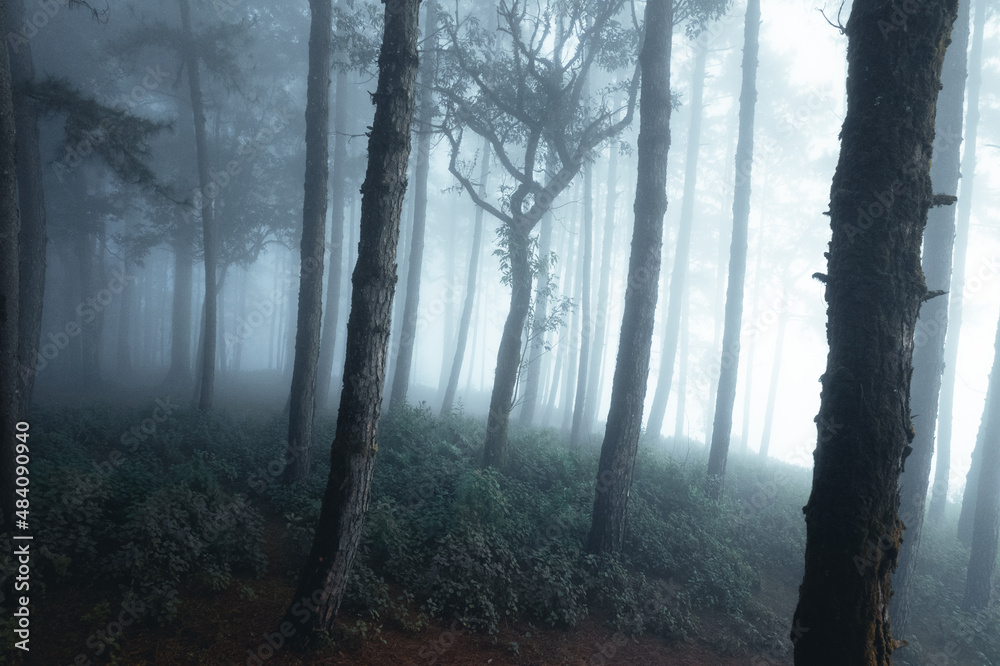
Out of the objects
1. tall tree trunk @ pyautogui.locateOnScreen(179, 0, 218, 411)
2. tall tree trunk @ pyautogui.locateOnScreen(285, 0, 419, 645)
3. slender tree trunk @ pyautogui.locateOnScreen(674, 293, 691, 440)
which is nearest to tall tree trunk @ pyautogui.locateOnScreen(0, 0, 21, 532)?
tall tree trunk @ pyautogui.locateOnScreen(285, 0, 419, 645)

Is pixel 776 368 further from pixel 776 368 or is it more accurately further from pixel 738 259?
pixel 738 259

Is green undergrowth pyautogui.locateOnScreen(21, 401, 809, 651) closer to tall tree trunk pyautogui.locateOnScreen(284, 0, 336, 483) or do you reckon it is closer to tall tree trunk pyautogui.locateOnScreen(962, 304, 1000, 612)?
tall tree trunk pyautogui.locateOnScreen(284, 0, 336, 483)

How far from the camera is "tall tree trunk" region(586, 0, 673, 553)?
8.16 meters

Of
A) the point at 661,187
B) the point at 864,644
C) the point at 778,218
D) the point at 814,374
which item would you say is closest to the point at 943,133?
the point at 661,187

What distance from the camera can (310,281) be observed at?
9.49 m

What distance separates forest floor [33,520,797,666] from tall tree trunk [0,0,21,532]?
7.09ft

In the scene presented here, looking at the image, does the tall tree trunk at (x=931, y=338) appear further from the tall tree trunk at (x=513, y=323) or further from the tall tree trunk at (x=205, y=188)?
the tall tree trunk at (x=205, y=188)

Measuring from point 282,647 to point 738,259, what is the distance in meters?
13.8

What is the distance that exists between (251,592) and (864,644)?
600 centimetres

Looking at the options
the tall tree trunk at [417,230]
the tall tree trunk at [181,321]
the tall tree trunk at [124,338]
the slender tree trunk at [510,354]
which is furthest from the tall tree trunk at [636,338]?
the tall tree trunk at [124,338]

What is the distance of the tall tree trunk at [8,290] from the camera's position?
229 inches

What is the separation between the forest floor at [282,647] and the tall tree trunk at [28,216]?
249 inches

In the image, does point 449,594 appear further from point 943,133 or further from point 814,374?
point 814,374

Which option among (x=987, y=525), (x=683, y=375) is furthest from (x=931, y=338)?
(x=683, y=375)
